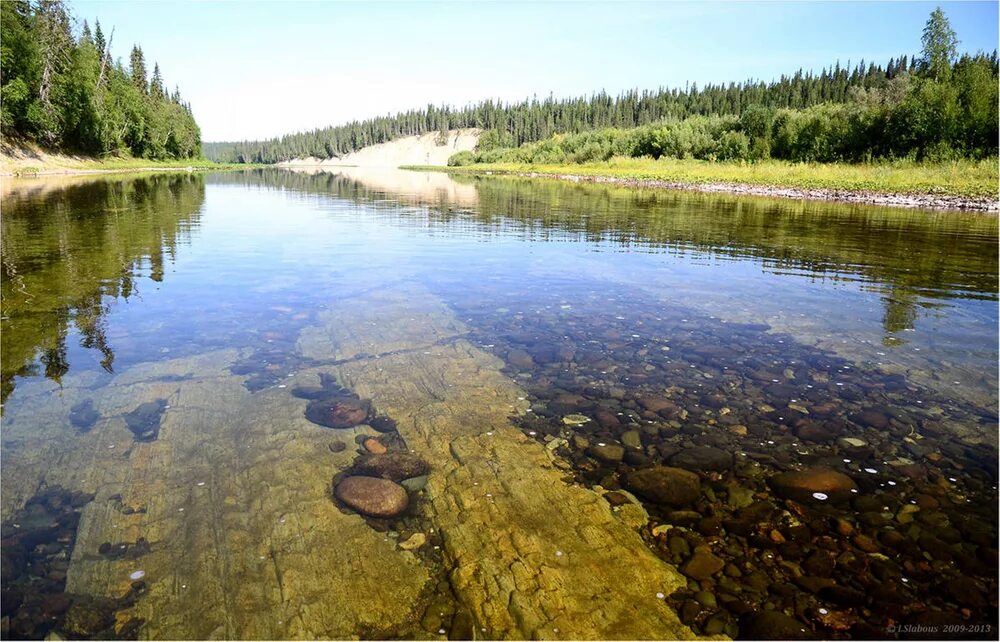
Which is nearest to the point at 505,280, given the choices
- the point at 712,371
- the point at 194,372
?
the point at 712,371

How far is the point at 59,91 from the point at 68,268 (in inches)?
2849

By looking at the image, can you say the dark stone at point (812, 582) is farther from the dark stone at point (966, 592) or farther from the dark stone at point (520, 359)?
the dark stone at point (520, 359)

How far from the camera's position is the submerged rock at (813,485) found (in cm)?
523

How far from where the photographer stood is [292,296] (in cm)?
1238

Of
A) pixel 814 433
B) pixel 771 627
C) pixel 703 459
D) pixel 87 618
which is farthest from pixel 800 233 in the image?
pixel 87 618

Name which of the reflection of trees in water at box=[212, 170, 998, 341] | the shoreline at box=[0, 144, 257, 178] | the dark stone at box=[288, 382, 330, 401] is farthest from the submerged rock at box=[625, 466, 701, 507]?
the shoreline at box=[0, 144, 257, 178]

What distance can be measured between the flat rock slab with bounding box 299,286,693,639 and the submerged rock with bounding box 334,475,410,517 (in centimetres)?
32

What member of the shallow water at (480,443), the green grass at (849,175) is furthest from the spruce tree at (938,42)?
the shallow water at (480,443)

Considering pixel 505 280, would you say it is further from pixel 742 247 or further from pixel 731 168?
pixel 731 168

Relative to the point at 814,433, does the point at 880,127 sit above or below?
above

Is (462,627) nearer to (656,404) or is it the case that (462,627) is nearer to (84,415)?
(656,404)

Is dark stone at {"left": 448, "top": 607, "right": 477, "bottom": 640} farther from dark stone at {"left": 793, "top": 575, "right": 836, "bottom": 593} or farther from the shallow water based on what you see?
dark stone at {"left": 793, "top": 575, "right": 836, "bottom": 593}

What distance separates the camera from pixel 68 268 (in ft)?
46.0

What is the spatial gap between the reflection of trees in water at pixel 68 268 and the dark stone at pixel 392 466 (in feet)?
15.8
